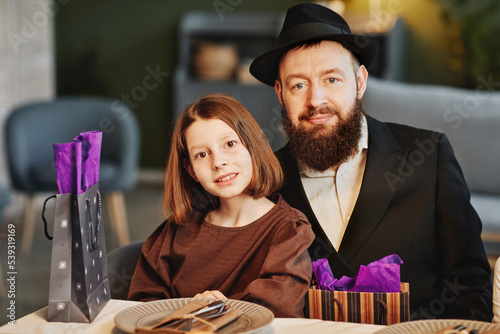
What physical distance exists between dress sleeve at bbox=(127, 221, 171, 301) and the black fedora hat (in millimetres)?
465

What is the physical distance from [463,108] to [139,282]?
214 centimetres

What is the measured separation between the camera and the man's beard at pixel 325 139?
1567mm

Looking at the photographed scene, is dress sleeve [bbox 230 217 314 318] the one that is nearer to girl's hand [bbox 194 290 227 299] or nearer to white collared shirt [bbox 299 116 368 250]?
girl's hand [bbox 194 290 227 299]

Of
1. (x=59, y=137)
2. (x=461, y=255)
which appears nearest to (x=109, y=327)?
(x=461, y=255)

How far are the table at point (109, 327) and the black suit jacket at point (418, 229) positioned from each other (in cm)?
37

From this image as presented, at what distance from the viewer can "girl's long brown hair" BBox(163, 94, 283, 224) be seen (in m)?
1.42

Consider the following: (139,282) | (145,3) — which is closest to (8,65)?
(145,3)

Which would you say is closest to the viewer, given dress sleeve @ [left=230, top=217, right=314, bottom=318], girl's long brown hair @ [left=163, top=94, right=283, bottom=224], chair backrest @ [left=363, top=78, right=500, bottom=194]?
dress sleeve @ [left=230, top=217, right=314, bottom=318]

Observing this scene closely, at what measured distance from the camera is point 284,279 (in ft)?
4.34

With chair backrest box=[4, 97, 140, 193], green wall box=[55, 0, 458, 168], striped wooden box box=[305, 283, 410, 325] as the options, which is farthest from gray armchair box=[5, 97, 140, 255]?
striped wooden box box=[305, 283, 410, 325]

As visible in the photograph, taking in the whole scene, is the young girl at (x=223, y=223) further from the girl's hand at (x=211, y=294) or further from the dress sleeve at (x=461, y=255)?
the dress sleeve at (x=461, y=255)

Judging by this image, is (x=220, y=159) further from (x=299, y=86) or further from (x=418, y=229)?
(x=418, y=229)

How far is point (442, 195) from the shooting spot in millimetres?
1598

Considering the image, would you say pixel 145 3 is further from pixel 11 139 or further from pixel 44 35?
pixel 11 139
